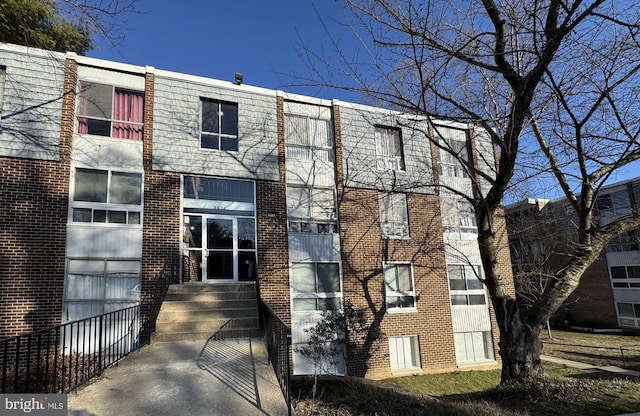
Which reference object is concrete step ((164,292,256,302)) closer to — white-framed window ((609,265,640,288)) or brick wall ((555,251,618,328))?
brick wall ((555,251,618,328))

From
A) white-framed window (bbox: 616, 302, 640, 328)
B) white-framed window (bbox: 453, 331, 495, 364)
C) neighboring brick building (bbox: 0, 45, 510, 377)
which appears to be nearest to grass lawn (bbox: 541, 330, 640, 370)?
white-framed window (bbox: 616, 302, 640, 328)

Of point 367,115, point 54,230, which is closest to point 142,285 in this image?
point 54,230

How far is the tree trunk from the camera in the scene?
7.59 metres

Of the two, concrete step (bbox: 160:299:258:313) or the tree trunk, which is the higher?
concrete step (bbox: 160:299:258:313)

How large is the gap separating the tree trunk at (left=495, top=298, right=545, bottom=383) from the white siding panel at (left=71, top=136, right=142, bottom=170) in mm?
10600

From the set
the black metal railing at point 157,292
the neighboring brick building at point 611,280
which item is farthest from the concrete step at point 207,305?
the neighboring brick building at point 611,280

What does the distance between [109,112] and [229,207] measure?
4.53m

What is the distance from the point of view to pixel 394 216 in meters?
14.7

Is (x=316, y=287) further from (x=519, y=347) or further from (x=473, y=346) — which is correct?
(x=473, y=346)

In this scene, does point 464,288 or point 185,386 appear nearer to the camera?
point 185,386

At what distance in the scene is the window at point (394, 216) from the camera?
14.4 metres

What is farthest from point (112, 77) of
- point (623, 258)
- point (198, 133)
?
point (623, 258)

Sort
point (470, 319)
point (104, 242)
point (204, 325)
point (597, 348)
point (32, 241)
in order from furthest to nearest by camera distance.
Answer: point (597, 348) < point (470, 319) < point (104, 242) < point (32, 241) < point (204, 325)

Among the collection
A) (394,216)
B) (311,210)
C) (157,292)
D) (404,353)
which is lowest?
(404,353)
